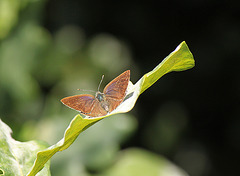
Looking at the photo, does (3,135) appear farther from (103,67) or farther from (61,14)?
(61,14)

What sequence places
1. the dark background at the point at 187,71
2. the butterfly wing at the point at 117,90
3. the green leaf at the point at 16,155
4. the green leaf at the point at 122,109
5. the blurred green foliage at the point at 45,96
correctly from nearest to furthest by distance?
the green leaf at the point at 122,109 → the green leaf at the point at 16,155 → the butterfly wing at the point at 117,90 → the blurred green foliage at the point at 45,96 → the dark background at the point at 187,71

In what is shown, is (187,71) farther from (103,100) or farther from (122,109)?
(122,109)

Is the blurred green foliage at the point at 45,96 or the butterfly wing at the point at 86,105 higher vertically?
the butterfly wing at the point at 86,105

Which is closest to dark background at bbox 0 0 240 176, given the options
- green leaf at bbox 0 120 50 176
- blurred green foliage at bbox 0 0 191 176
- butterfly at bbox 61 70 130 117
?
blurred green foliage at bbox 0 0 191 176

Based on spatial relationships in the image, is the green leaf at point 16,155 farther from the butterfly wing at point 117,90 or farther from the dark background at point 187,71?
the dark background at point 187,71

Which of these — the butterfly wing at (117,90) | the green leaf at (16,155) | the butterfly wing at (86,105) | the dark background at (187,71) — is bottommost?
the dark background at (187,71)

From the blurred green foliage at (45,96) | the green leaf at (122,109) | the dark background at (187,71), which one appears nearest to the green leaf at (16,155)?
the green leaf at (122,109)
